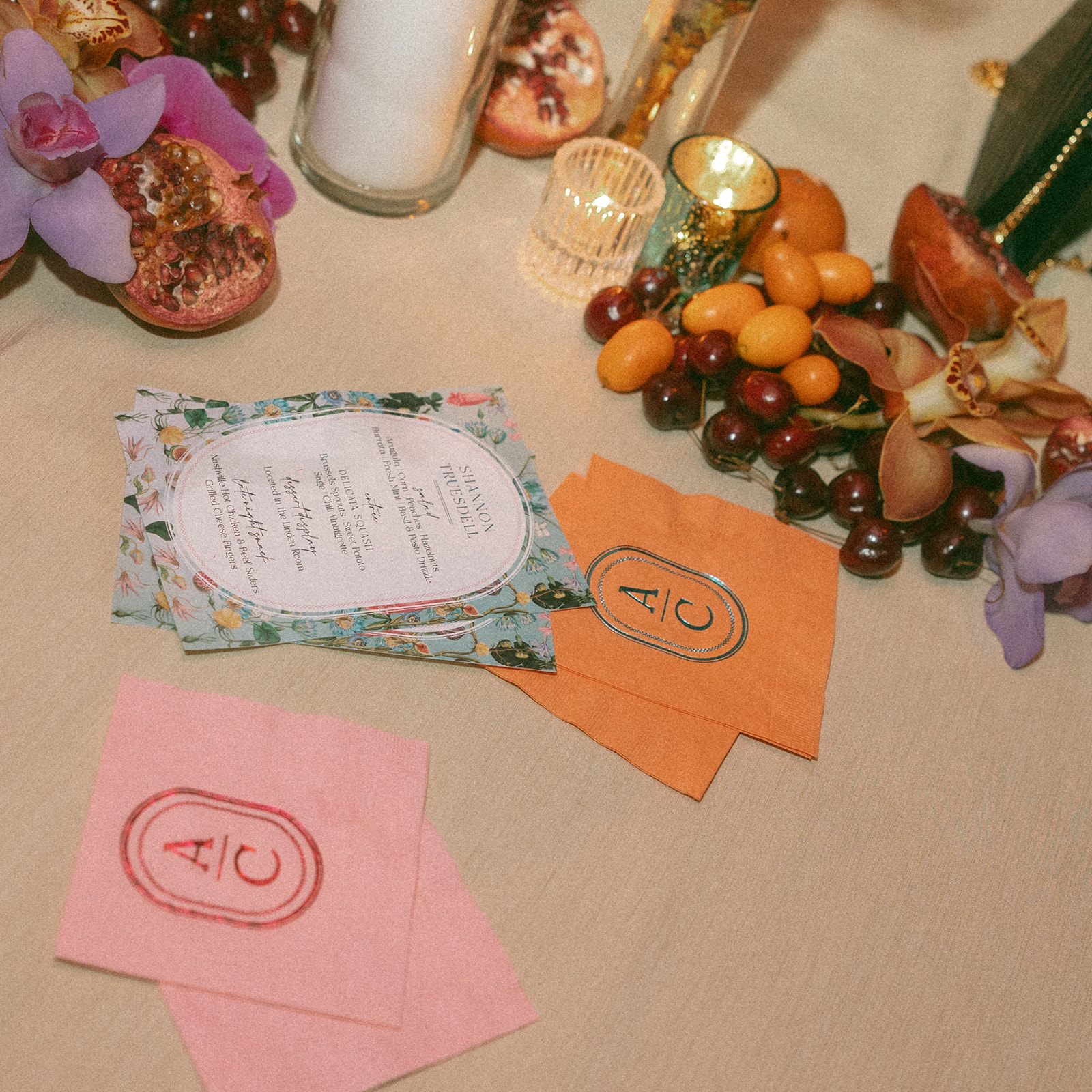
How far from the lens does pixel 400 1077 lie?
37 centimetres

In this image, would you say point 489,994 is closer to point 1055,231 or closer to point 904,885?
point 904,885

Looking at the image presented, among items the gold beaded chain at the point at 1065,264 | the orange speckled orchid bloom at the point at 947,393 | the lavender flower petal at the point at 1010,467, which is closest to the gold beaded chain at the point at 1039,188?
the gold beaded chain at the point at 1065,264

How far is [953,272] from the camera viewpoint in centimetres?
73

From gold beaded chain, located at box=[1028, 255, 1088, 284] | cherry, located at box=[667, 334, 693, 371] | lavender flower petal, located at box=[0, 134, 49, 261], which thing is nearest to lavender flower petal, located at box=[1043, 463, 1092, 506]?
cherry, located at box=[667, 334, 693, 371]

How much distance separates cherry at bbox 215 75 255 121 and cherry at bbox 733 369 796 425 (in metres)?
0.40

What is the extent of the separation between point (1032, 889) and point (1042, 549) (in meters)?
0.19

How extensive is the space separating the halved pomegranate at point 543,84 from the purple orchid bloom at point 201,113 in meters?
0.22

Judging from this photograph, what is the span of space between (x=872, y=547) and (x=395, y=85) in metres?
0.42

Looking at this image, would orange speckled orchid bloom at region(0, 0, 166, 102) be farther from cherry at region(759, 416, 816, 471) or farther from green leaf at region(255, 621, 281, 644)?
cherry at region(759, 416, 816, 471)

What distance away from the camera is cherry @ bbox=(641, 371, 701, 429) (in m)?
0.62

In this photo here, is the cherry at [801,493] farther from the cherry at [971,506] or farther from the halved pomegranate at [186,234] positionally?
the halved pomegranate at [186,234]

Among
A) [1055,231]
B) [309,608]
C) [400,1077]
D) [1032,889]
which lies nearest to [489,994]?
[400,1077]

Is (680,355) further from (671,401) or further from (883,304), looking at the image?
(883,304)

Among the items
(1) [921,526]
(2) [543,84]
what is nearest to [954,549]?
(1) [921,526]
